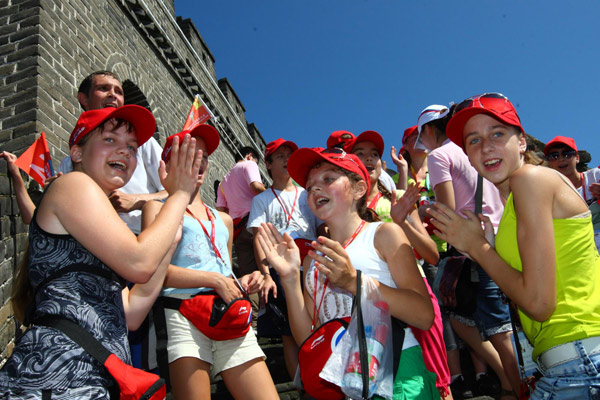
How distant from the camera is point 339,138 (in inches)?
177

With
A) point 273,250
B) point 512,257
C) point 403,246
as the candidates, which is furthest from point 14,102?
point 512,257

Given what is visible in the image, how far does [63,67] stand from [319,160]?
468 cm

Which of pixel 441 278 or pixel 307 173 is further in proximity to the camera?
pixel 441 278

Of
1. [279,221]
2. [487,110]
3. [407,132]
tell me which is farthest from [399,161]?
[487,110]

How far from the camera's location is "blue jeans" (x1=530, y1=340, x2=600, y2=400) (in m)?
1.75

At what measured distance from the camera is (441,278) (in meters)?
3.22

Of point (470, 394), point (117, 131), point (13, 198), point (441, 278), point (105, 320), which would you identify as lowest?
point (470, 394)

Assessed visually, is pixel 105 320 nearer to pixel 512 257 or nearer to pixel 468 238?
pixel 468 238

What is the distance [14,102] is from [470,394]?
5609 mm

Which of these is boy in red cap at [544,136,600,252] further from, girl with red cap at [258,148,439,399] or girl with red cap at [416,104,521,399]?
girl with red cap at [258,148,439,399]

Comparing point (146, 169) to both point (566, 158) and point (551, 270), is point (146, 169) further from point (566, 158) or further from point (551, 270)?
point (566, 158)

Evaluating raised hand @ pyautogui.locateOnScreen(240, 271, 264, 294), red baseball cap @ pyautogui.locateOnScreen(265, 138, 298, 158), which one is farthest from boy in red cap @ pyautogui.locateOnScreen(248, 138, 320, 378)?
raised hand @ pyautogui.locateOnScreen(240, 271, 264, 294)

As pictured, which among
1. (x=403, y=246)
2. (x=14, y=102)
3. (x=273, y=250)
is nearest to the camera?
(x=403, y=246)

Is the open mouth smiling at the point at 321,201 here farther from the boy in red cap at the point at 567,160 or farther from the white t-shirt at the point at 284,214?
the boy in red cap at the point at 567,160
